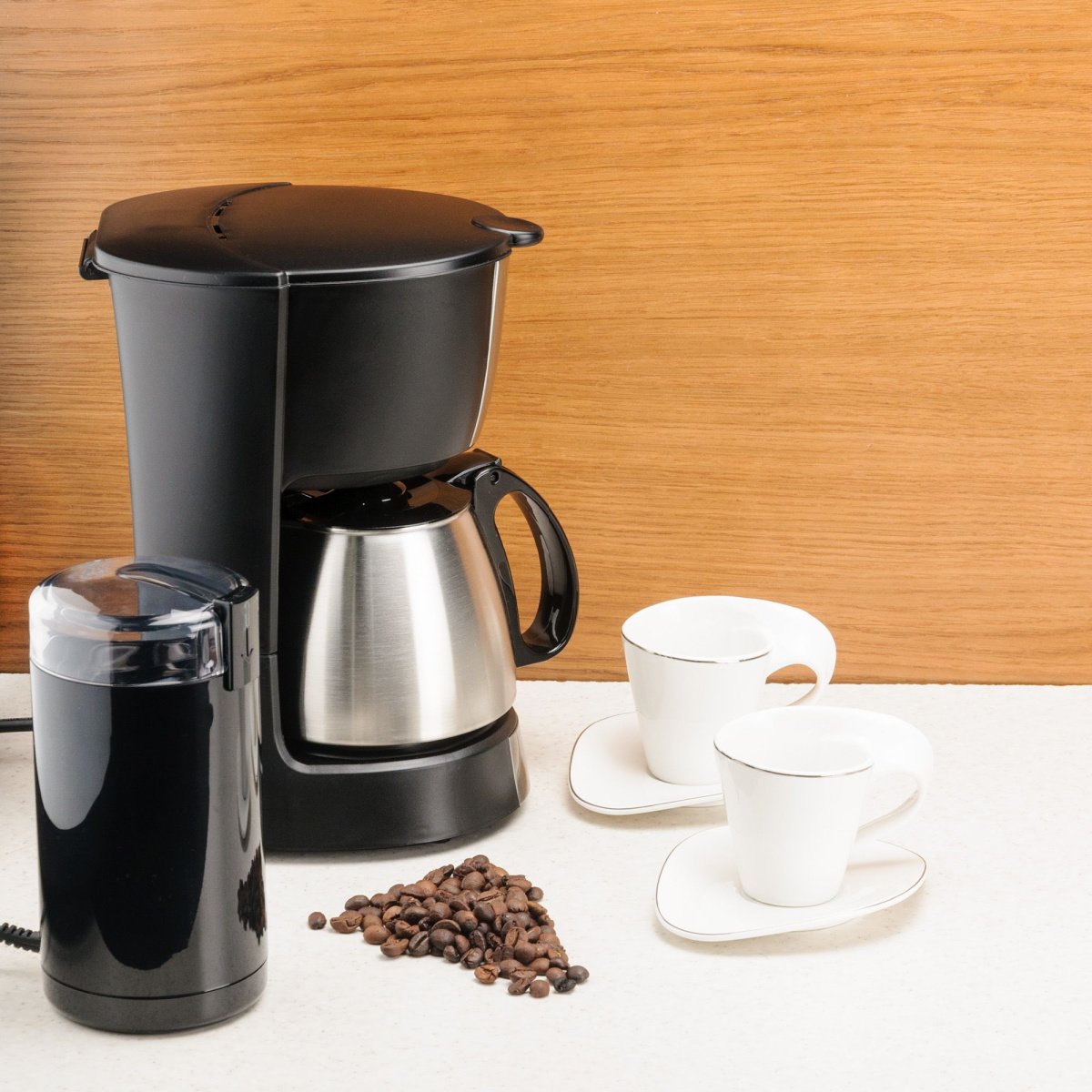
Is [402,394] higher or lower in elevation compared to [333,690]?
higher

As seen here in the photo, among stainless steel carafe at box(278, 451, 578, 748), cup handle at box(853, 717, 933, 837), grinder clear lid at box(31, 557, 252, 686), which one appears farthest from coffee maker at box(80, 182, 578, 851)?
cup handle at box(853, 717, 933, 837)

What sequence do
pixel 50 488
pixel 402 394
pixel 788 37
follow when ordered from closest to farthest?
pixel 402 394 < pixel 788 37 < pixel 50 488

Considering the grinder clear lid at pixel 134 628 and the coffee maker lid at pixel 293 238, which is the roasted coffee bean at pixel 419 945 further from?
the coffee maker lid at pixel 293 238

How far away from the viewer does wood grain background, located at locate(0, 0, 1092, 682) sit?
40.7 inches

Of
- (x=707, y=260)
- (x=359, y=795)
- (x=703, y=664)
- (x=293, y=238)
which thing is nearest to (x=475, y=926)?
(x=359, y=795)

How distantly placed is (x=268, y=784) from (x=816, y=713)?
0.33 m

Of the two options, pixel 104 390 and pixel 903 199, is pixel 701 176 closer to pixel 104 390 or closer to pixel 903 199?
pixel 903 199

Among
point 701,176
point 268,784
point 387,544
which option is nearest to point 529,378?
point 701,176

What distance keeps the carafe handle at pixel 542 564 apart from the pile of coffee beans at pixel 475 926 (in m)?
0.19

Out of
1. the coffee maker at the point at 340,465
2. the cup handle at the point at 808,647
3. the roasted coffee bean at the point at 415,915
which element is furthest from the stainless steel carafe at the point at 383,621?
the cup handle at the point at 808,647

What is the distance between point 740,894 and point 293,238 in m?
0.45

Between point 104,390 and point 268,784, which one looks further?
point 104,390

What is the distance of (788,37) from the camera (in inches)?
40.4

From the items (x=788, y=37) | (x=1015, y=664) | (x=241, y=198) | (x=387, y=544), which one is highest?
(x=788, y=37)
